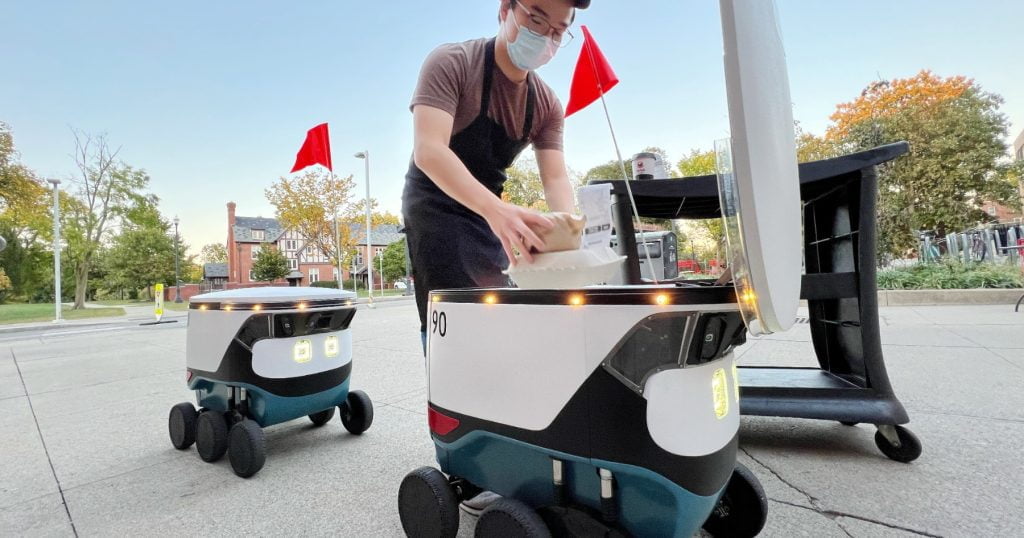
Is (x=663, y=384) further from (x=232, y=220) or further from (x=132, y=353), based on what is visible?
(x=232, y=220)

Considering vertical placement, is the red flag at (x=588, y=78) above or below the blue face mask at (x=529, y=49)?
above

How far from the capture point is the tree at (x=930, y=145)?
51.9 feet

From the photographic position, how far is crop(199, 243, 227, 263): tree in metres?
66.3

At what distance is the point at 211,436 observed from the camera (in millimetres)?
1754

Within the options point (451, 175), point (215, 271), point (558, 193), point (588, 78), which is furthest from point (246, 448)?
point (215, 271)

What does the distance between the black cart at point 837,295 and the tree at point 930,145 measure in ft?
57.6

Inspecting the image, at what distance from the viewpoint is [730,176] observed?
0.72 metres

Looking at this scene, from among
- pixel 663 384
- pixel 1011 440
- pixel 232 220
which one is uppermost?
pixel 232 220

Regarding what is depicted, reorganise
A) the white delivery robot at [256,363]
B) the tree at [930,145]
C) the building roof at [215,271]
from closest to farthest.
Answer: the white delivery robot at [256,363] → the tree at [930,145] → the building roof at [215,271]

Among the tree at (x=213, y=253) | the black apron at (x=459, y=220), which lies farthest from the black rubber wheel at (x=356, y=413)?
the tree at (x=213, y=253)

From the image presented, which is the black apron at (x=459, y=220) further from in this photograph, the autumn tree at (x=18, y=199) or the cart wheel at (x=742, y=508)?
the autumn tree at (x=18, y=199)

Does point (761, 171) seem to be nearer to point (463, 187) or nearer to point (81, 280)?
point (463, 187)

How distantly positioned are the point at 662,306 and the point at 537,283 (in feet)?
0.86

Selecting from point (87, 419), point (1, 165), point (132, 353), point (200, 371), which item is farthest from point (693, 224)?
point (1, 165)
